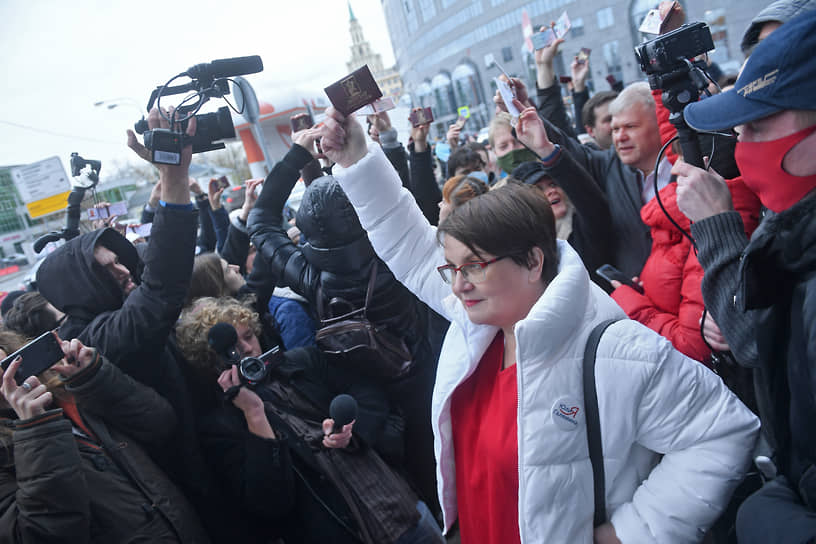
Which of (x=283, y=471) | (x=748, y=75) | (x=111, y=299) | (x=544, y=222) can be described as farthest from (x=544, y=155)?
(x=111, y=299)

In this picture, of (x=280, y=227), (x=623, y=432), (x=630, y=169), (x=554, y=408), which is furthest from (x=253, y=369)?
(x=630, y=169)

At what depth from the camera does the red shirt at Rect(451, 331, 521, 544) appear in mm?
1391

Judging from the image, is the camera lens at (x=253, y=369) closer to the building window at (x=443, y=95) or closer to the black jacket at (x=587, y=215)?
the black jacket at (x=587, y=215)

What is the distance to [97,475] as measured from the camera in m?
1.72

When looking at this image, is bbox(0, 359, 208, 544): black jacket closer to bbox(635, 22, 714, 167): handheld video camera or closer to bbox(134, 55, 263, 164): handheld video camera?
bbox(134, 55, 263, 164): handheld video camera

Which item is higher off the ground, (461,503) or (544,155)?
(544,155)

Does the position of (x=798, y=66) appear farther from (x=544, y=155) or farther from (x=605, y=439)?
(x=544, y=155)

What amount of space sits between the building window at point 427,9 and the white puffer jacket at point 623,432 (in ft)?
214

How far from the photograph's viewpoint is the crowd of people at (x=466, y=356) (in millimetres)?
1114

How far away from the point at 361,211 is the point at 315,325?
1.20 metres

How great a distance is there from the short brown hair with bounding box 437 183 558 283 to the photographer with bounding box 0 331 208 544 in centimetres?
144

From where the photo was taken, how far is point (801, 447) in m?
1.03

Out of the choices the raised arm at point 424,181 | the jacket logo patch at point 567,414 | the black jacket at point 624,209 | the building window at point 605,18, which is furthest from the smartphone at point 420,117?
the building window at point 605,18

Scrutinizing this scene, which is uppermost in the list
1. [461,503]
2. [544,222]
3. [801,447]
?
[544,222]
